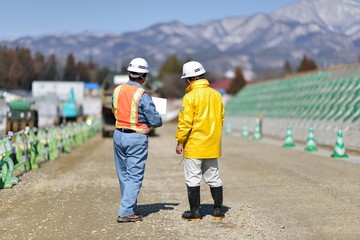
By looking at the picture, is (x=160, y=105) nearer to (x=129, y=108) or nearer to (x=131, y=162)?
(x=129, y=108)

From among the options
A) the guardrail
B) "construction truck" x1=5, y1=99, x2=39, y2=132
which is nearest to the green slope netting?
the guardrail

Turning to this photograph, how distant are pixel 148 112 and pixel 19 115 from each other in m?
19.3

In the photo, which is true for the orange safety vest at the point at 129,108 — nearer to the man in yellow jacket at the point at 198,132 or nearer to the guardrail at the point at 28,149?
the man in yellow jacket at the point at 198,132

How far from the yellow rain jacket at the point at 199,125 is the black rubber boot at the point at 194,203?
0.44 meters

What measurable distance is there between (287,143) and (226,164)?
26.1ft

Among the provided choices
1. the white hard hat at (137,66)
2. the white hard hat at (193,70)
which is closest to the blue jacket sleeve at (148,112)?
the white hard hat at (137,66)

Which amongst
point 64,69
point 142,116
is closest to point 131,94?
point 142,116

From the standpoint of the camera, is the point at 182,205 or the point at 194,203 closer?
the point at 194,203

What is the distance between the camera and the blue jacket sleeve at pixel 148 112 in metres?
6.87

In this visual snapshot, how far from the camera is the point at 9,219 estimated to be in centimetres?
731

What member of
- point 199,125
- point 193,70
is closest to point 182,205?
point 199,125

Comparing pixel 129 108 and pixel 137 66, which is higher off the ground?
pixel 137 66

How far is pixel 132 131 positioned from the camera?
22.6ft

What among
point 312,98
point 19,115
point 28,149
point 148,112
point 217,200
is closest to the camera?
point 148,112
